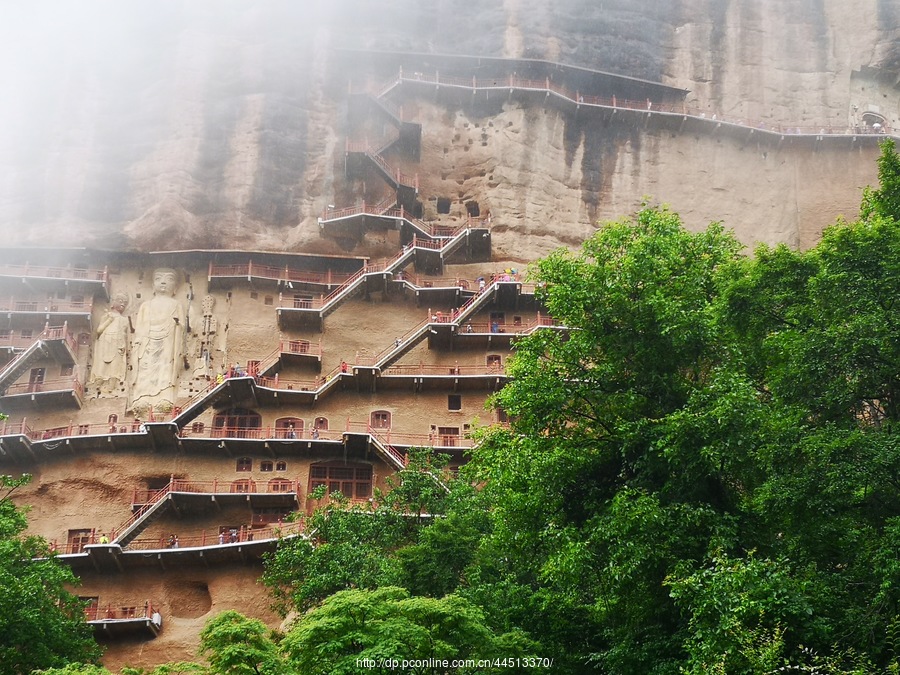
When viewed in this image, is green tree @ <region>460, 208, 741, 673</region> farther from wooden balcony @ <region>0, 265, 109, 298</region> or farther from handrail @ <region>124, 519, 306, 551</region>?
wooden balcony @ <region>0, 265, 109, 298</region>

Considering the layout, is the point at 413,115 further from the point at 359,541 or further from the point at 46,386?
the point at 359,541

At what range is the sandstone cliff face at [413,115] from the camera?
151 feet

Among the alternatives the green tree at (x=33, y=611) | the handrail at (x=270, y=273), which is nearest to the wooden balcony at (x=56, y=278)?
the handrail at (x=270, y=273)

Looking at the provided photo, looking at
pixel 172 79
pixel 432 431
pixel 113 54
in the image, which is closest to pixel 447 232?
pixel 432 431

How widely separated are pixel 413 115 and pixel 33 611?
97.4 ft

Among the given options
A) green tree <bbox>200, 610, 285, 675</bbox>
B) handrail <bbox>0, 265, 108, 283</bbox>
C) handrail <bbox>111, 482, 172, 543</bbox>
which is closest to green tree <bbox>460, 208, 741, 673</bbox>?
green tree <bbox>200, 610, 285, 675</bbox>

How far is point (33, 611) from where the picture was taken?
27.2 m

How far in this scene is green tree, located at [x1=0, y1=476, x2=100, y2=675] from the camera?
26.6 metres

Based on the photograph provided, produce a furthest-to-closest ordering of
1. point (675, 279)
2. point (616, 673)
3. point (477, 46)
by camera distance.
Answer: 1. point (477, 46)
2. point (675, 279)
3. point (616, 673)

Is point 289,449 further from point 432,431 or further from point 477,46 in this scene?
point 477,46

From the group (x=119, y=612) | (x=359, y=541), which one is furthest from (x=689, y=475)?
(x=119, y=612)

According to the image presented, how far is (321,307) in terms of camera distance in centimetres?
4306

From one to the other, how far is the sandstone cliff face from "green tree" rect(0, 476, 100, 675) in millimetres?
17968

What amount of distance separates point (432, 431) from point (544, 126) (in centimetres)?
1604
